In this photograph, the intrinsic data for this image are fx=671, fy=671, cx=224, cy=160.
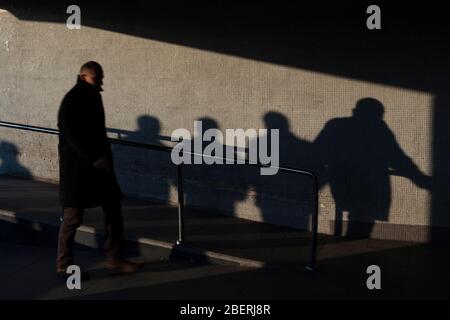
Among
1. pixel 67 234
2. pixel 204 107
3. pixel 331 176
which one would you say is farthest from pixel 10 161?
pixel 331 176

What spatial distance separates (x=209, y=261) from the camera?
597cm

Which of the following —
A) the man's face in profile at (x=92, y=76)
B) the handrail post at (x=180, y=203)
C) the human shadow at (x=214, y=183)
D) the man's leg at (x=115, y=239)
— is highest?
the man's face in profile at (x=92, y=76)

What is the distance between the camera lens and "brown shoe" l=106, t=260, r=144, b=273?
566cm

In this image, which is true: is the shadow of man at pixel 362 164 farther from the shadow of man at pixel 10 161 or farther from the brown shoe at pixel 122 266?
the shadow of man at pixel 10 161

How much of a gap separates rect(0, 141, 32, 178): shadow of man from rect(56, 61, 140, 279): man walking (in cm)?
341

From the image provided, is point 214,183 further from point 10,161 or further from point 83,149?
point 10,161

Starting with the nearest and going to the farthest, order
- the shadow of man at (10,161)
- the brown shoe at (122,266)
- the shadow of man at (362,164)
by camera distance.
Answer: the brown shoe at (122,266) → the shadow of man at (362,164) → the shadow of man at (10,161)

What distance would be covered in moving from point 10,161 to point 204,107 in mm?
2980

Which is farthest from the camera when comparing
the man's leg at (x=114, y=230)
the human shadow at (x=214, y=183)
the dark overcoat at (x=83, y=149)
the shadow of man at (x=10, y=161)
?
the shadow of man at (x=10, y=161)

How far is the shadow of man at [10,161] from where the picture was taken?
8.67 meters

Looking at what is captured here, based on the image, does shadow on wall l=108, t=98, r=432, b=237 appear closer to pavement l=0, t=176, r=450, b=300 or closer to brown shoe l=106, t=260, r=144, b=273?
pavement l=0, t=176, r=450, b=300

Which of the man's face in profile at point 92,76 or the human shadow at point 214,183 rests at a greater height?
the man's face in profile at point 92,76

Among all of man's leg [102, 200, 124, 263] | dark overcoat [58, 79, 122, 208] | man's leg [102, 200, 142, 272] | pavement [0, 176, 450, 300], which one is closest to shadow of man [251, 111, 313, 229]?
pavement [0, 176, 450, 300]

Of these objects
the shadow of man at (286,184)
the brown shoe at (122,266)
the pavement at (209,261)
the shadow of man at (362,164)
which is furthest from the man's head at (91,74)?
the shadow of man at (362,164)
